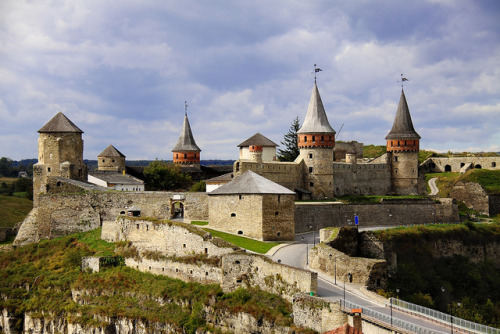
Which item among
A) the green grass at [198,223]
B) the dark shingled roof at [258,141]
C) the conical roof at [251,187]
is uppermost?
the dark shingled roof at [258,141]

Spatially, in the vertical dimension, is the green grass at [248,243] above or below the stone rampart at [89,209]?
below

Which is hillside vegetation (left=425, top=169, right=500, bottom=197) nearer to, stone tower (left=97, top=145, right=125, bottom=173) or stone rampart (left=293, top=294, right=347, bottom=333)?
stone tower (left=97, top=145, right=125, bottom=173)

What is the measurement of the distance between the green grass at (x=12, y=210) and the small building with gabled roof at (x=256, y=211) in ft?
96.8

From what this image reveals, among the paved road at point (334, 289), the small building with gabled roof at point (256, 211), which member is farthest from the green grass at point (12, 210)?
the paved road at point (334, 289)

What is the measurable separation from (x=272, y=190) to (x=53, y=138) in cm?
2027

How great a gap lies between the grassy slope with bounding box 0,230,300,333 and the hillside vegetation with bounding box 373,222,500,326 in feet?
41.3

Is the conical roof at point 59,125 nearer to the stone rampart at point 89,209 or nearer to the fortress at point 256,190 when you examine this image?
the fortress at point 256,190

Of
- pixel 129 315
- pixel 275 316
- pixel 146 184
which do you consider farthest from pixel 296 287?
pixel 146 184

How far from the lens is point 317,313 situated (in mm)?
26766

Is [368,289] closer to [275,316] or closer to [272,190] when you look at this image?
[275,316]

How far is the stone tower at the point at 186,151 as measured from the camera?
73.8 metres

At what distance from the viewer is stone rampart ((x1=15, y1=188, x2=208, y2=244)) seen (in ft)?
161

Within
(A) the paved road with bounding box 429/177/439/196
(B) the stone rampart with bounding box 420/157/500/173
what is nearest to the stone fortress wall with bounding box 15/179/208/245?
(A) the paved road with bounding box 429/177/439/196

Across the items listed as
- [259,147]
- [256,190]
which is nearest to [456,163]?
[259,147]
